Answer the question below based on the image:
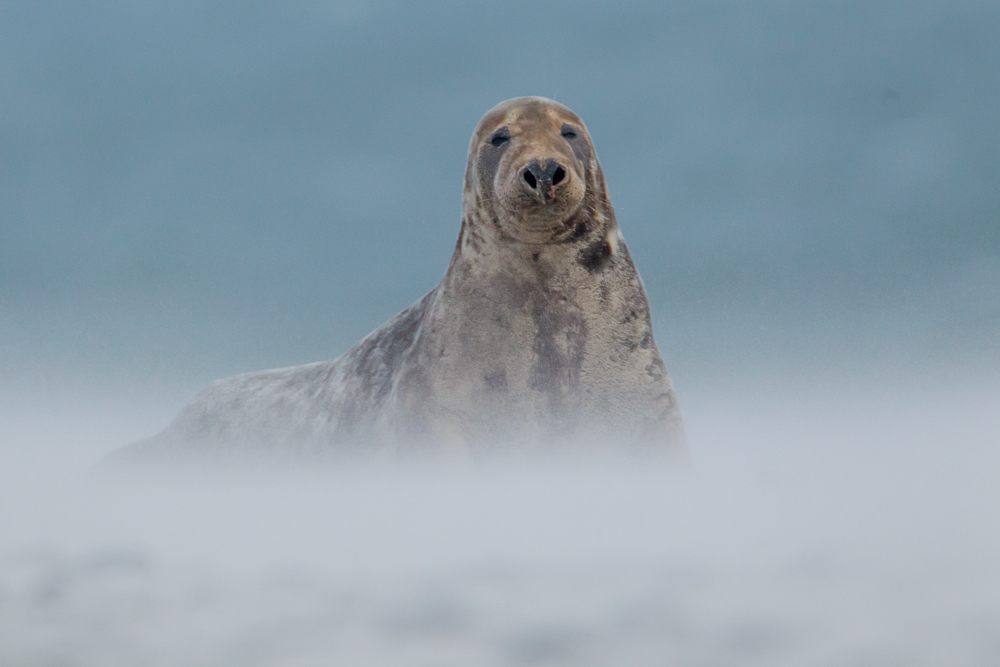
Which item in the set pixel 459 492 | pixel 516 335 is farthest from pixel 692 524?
pixel 516 335

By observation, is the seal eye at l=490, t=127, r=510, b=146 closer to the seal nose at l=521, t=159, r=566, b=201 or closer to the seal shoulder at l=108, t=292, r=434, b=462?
the seal nose at l=521, t=159, r=566, b=201

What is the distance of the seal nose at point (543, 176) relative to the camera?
5156 mm

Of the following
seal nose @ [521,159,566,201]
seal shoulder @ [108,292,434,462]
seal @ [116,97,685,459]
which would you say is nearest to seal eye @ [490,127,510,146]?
seal @ [116,97,685,459]

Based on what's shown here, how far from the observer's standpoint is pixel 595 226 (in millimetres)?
5707

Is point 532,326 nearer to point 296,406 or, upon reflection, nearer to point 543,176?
point 543,176

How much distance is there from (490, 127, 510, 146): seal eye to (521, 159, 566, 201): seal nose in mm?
510

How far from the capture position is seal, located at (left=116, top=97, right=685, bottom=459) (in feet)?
17.7

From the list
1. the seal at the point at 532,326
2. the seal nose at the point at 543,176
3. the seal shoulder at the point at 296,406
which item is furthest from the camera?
the seal shoulder at the point at 296,406

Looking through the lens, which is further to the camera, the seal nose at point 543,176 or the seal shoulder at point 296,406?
the seal shoulder at point 296,406

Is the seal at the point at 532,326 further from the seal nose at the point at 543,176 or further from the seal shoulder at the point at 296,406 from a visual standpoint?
the seal shoulder at the point at 296,406

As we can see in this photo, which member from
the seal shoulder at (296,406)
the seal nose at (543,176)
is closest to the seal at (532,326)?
the seal nose at (543,176)

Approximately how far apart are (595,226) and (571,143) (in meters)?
0.44

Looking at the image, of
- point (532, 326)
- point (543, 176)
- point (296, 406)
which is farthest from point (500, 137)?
point (296, 406)

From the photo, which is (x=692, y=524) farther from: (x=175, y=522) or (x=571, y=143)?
(x=571, y=143)
